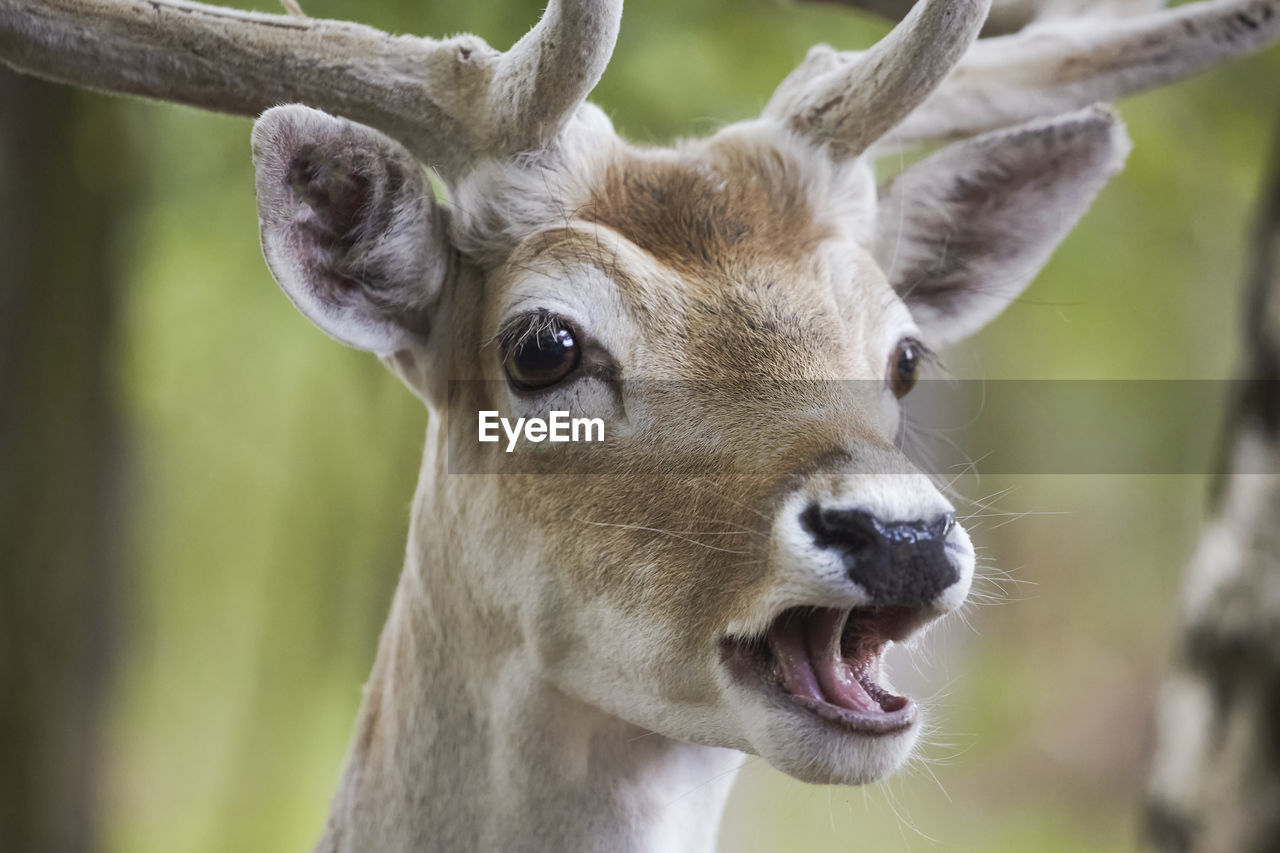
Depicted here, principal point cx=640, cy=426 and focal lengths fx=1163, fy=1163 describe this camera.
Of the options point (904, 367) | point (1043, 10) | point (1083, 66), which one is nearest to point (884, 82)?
point (904, 367)

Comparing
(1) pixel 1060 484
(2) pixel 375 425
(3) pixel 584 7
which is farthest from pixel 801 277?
(1) pixel 1060 484

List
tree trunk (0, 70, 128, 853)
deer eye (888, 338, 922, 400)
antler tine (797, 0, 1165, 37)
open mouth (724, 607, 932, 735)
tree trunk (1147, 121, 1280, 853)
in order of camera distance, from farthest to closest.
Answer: tree trunk (0, 70, 128, 853)
antler tine (797, 0, 1165, 37)
tree trunk (1147, 121, 1280, 853)
deer eye (888, 338, 922, 400)
open mouth (724, 607, 932, 735)

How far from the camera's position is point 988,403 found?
6.81m

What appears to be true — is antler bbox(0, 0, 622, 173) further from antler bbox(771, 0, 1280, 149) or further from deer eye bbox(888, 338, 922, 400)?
antler bbox(771, 0, 1280, 149)

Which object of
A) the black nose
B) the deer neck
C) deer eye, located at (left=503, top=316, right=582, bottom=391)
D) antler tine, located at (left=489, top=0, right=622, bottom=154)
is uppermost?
antler tine, located at (left=489, top=0, right=622, bottom=154)

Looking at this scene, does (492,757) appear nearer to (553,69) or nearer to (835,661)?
(835,661)

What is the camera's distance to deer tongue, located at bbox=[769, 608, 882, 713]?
57.9 inches

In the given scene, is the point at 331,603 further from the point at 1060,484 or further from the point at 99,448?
the point at 1060,484

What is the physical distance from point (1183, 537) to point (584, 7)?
306 inches

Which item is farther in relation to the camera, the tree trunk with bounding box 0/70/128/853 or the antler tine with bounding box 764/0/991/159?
the tree trunk with bounding box 0/70/128/853

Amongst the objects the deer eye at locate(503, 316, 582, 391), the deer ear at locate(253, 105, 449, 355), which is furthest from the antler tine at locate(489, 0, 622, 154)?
the deer eye at locate(503, 316, 582, 391)

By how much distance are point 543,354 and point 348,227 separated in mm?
387

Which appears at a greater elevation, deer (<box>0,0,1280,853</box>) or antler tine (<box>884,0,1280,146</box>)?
antler tine (<box>884,0,1280,146</box>)

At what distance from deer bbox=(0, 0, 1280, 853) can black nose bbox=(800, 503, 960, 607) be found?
2 cm
